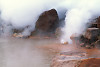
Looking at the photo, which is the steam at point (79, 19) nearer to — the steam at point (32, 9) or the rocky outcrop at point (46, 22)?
the steam at point (32, 9)

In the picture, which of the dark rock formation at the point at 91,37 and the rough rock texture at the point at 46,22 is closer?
the dark rock formation at the point at 91,37

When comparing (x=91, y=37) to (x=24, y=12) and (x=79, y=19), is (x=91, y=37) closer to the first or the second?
(x=79, y=19)

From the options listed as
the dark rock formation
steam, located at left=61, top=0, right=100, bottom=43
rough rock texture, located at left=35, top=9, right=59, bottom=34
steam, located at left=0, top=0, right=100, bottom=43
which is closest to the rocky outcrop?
rough rock texture, located at left=35, top=9, right=59, bottom=34

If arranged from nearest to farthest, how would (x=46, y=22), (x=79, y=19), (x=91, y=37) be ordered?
(x=91, y=37) → (x=79, y=19) → (x=46, y=22)

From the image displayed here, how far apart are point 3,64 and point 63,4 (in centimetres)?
1085

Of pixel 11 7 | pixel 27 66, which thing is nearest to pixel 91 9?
pixel 27 66

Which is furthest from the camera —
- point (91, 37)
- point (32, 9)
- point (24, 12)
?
Answer: point (24, 12)

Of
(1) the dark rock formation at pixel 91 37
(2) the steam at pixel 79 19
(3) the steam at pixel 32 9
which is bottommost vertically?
(1) the dark rock formation at pixel 91 37

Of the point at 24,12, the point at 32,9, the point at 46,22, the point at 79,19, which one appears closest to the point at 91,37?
the point at 79,19

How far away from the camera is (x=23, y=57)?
7297 millimetres

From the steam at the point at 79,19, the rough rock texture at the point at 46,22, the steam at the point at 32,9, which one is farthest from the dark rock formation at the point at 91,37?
the rough rock texture at the point at 46,22

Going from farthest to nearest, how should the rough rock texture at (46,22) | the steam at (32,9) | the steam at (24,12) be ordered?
the steam at (24,12)
the rough rock texture at (46,22)
the steam at (32,9)

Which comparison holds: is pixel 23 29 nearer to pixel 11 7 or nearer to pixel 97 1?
pixel 11 7

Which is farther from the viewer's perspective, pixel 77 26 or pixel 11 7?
pixel 11 7
